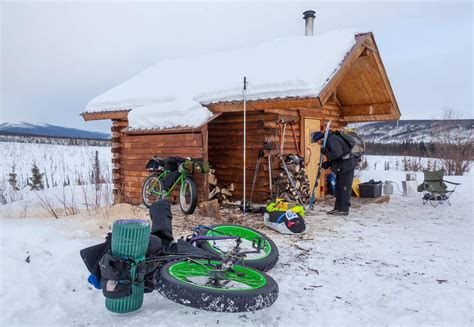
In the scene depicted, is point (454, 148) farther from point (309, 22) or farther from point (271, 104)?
point (271, 104)

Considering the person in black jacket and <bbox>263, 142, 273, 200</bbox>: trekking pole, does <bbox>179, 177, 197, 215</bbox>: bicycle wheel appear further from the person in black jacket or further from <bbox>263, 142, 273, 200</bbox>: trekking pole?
the person in black jacket

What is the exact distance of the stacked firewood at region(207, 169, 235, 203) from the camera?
919 centimetres

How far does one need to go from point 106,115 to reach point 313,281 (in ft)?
28.9

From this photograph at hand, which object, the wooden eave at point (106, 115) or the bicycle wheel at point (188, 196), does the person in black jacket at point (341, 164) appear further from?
the wooden eave at point (106, 115)

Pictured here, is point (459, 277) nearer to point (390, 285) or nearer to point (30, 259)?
point (390, 285)

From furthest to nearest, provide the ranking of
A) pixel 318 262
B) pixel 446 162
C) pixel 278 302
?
pixel 446 162 → pixel 318 262 → pixel 278 302

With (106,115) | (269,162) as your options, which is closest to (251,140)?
(269,162)

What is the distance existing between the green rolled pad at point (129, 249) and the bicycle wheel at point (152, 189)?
5.18 meters

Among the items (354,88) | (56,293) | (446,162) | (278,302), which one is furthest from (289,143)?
(446,162)

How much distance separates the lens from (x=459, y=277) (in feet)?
13.7

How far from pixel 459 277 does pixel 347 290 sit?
1509 millimetres

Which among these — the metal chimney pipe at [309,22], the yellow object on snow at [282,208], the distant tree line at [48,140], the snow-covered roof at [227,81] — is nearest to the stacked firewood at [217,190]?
the snow-covered roof at [227,81]

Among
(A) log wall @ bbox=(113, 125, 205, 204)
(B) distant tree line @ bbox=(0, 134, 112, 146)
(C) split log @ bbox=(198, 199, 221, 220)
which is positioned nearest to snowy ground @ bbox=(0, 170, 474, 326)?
(C) split log @ bbox=(198, 199, 221, 220)

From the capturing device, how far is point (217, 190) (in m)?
9.30
